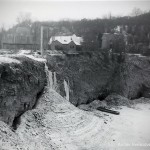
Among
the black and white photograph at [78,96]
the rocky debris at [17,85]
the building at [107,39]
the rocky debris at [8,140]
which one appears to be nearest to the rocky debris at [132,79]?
the black and white photograph at [78,96]

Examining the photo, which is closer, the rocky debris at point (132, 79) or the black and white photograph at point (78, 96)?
the black and white photograph at point (78, 96)

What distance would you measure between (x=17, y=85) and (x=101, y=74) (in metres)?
20.7

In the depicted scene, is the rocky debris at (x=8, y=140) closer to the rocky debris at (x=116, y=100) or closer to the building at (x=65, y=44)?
the rocky debris at (x=116, y=100)

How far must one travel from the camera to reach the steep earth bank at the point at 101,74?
1283 inches

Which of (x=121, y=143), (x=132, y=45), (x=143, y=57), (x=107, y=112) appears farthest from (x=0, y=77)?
(x=132, y=45)

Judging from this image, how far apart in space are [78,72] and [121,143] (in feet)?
56.7

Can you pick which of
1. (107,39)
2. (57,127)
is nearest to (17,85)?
(57,127)

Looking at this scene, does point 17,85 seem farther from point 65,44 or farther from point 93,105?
point 65,44

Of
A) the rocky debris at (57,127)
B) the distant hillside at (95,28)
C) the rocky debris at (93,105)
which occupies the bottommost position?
the rocky debris at (93,105)

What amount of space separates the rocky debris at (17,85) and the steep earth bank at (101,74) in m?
6.33

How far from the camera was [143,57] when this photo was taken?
140 ft

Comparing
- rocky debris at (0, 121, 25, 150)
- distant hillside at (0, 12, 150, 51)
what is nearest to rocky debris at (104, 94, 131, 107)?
distant hillside at (0, 12, 150, 51)

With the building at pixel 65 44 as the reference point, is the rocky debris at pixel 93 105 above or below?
below

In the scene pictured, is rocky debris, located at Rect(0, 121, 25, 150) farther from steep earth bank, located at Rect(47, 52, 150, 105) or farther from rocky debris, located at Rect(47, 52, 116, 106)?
steep earth bank, located at Rect(47, 52, 150, 105)
